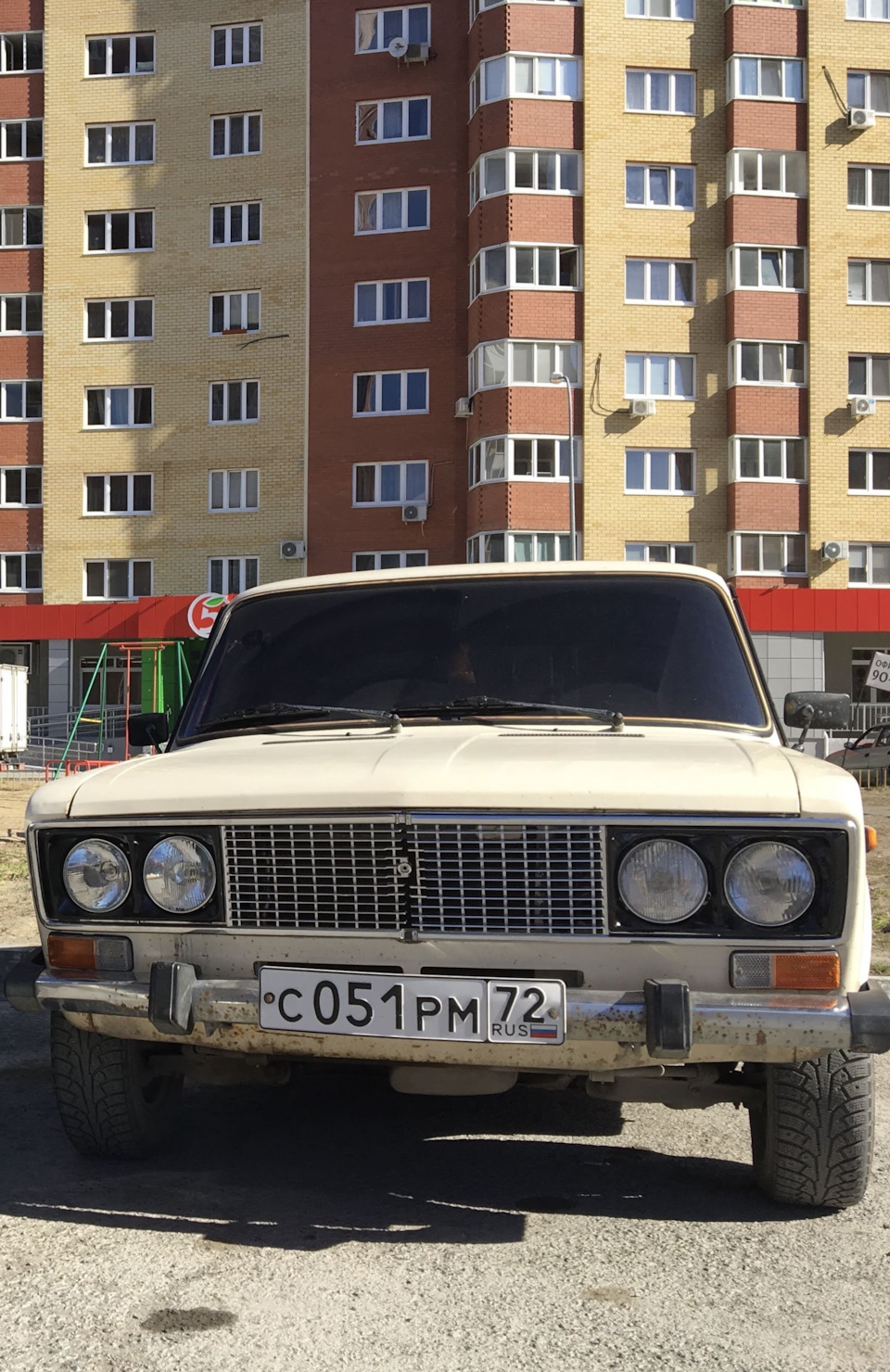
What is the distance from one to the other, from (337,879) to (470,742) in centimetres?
66

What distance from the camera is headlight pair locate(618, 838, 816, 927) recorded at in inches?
149

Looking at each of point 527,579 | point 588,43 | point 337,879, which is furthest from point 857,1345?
point 588,43

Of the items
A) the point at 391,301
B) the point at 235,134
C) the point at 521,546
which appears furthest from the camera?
the point at 235,134

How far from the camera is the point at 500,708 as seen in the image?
4.76 metres

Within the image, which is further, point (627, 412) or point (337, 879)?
point (627, 412)

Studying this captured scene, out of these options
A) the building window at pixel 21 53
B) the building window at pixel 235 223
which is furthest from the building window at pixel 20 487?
the building window at pixel 21 53

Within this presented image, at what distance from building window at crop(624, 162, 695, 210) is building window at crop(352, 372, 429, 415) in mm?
7450

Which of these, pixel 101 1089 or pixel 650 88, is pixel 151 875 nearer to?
pixel 101 1089

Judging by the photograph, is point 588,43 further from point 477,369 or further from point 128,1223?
point 128,1223

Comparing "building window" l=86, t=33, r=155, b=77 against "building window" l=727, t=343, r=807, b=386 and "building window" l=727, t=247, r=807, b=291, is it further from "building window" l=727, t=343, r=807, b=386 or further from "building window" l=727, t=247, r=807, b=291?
"building window" l=727, t=343, r=807, b=386

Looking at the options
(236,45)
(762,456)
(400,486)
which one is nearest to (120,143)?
(236,45)

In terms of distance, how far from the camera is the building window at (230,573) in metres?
43.0

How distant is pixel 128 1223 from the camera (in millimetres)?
4125

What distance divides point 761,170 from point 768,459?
7850 millimetres
